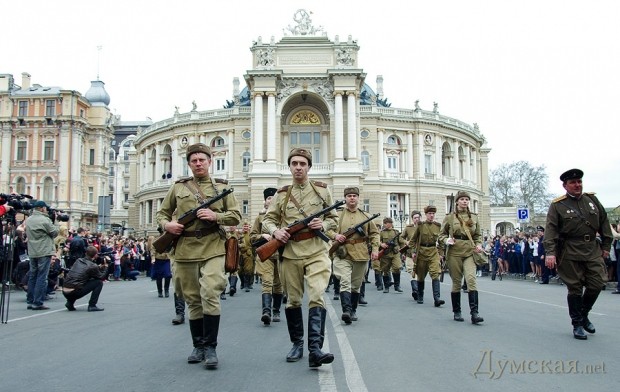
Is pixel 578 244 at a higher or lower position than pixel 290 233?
lower

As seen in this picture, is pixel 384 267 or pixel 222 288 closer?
pixel 222 288

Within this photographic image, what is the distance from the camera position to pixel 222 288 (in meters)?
6.17

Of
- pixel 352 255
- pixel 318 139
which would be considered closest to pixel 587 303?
pixel 352 255

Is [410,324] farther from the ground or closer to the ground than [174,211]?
closer to the ground

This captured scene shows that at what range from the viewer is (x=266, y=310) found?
993 cm

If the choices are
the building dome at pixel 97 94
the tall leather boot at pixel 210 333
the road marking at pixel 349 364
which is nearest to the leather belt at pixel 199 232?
the tall leather boot at pixel 210 333

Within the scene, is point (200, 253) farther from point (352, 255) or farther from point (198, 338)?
point (352, 255)

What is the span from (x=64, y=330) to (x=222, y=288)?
4.17 metres

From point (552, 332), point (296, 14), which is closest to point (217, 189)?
point (552, 332)

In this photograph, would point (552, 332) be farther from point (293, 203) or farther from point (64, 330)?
point (64, 330)

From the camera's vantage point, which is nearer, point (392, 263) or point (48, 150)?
point (392, 263)

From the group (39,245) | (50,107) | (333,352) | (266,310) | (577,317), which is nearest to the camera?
(333,352)

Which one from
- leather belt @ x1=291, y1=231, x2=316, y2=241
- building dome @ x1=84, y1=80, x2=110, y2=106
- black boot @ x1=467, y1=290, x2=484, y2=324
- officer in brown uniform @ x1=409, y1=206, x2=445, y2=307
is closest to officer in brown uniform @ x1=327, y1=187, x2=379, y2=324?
black boot @ x1=467, y1=290, x2=484, y2=324

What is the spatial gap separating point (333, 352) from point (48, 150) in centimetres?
7040
